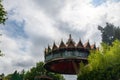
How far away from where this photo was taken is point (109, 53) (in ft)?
156

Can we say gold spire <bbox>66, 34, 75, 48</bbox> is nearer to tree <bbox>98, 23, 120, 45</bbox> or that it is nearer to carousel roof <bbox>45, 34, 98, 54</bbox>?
carousel roof <bbox>45, 34, 98, 54</bbox>

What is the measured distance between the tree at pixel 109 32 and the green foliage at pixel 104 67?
61.5 metres

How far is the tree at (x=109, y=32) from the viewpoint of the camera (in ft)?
362

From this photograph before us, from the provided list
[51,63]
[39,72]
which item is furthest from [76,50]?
[39,72]


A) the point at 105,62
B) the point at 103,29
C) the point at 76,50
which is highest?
the point at 103,29

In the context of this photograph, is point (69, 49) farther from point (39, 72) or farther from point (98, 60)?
point (39, 72)

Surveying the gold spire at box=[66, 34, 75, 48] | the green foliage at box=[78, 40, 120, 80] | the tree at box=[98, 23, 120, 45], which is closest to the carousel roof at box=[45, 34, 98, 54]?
the gold spire at box=[66, 34, 75, 48]

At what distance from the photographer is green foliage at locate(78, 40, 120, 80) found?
148 feet

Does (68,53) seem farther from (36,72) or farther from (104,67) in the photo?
(36,72)

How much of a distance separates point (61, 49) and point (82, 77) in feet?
47.9

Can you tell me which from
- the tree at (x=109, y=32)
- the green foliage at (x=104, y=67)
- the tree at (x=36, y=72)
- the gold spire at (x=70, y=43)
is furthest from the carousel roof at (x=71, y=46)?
the tree at (x=109, y=32)

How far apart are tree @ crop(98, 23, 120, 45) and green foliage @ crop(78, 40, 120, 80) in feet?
202

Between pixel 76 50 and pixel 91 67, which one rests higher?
pixel 76 50

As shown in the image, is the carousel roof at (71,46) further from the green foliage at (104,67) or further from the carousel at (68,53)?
the green foliage at (104,67)
